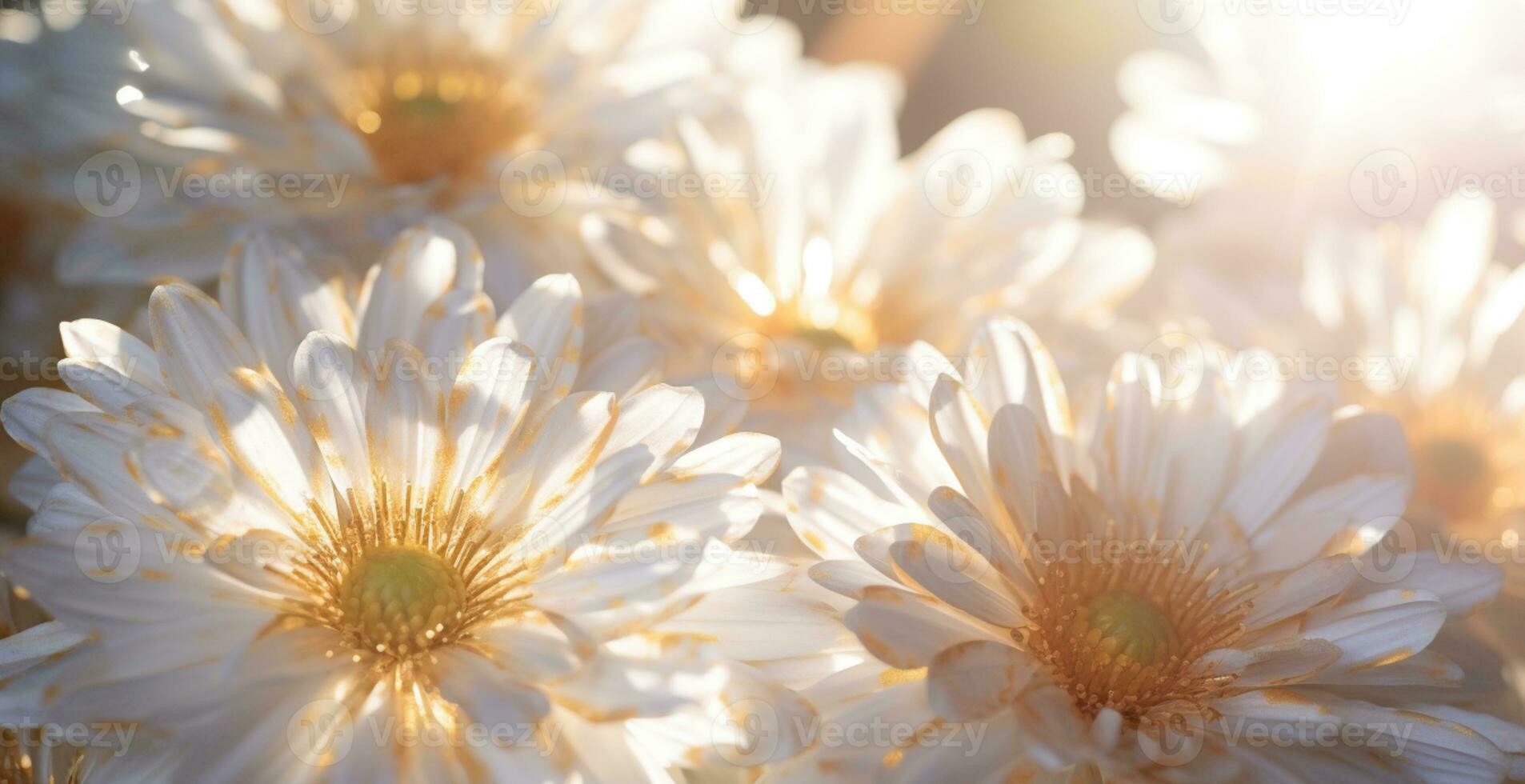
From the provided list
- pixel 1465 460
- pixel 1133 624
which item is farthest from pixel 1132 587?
pixel 1465 460

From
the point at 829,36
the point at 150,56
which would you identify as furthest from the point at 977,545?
the point at 829,36

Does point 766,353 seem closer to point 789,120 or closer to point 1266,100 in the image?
point 789,120

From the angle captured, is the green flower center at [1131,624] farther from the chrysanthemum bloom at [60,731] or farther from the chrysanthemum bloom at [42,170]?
the chrysanthemum bloom at [42,170]

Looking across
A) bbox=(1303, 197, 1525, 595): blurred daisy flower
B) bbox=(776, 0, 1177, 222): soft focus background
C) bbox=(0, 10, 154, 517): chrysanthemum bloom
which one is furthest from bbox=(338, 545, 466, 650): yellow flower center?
bbox=(776, 0, 1177, 222): soft focus background

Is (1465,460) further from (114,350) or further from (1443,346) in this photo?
(114,350)

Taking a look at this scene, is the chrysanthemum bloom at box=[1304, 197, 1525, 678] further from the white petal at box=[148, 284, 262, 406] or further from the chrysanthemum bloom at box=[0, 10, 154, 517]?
the chrysanthemum bloom at box=[0, 10, 154, 517]

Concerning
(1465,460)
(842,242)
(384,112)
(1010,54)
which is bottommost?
(1465,460)
